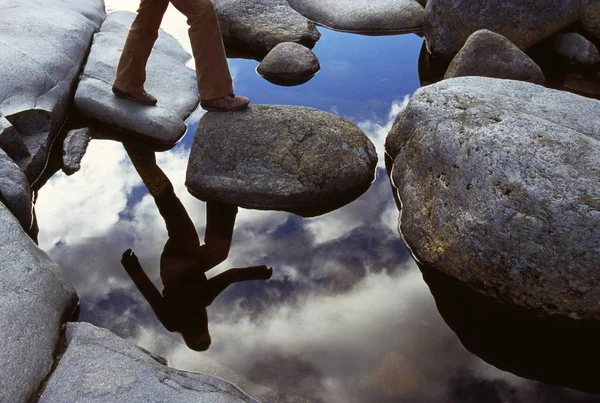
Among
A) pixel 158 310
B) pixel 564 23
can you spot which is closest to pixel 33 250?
pixel 158 310

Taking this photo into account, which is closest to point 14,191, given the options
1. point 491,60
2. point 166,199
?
point 166,199

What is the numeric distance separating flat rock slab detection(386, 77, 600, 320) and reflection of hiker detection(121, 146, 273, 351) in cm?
103

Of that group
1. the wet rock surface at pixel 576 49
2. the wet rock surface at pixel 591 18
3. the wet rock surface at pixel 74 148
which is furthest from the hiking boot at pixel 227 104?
the wet rock surface at pixel 591 18

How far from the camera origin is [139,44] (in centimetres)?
471

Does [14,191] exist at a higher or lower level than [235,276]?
higher

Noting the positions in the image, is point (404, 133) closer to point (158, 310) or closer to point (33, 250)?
point (158, 310)

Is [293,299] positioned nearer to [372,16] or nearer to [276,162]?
[276,162]

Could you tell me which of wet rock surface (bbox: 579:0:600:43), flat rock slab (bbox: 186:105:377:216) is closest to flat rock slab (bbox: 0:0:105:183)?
flat rock slab (bbox: 186:105:377:216)

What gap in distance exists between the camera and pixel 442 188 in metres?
3.68

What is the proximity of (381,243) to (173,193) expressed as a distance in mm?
1427

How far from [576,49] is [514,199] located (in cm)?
370

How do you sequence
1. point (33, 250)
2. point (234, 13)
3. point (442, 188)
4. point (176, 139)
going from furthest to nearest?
point (234, 13)
point (176, 139)
point (442, 188)
point (33, 250)

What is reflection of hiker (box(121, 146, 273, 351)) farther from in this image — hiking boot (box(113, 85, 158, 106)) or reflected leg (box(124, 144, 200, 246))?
hiking boot (box(113, 85, 158, 106))

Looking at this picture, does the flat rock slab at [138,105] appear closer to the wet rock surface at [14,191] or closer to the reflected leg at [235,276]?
the wet rock surface at [14,191]
